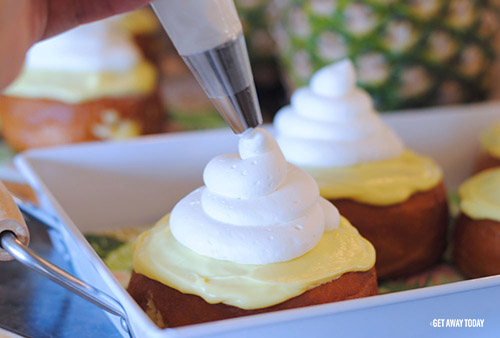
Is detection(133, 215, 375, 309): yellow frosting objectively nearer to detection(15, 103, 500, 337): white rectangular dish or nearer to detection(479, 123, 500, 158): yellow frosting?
detection(15, 103, 500, 337): white rectangular dish

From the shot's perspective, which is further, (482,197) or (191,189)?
(191,189)

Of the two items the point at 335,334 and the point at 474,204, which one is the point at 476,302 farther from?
the point at 474,204

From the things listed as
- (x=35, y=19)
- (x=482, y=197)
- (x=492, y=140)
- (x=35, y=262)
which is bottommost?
(x=492, y=140)

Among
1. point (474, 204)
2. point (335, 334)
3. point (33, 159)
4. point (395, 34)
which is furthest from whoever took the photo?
point (395, 34)

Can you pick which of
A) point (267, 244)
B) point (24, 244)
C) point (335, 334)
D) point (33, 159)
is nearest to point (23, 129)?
point (33, 159)

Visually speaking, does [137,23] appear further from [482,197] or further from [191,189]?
[482,197]

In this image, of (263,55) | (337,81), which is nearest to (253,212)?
(337,81)
